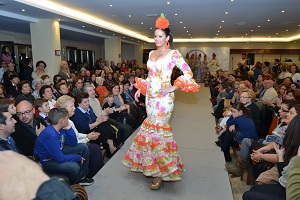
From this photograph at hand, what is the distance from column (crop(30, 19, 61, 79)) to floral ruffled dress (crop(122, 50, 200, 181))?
6721 mm

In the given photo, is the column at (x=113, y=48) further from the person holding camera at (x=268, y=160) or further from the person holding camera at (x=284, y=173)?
the person holding camera at (x=284, y=173)

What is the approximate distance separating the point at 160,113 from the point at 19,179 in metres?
1.91

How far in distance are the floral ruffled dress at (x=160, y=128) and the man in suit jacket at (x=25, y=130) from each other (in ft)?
3.49

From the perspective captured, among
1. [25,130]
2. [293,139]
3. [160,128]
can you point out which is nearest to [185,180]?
[160,128]

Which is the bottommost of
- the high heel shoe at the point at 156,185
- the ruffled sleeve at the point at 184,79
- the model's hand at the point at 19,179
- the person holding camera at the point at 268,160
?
the high heel shoe at the point at 156,185

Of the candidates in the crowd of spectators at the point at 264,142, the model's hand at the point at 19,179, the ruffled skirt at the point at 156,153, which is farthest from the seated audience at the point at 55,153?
the model's hand at the point at 19,179

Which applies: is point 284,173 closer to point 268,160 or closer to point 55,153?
point 268,160

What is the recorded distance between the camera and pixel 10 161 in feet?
2.12

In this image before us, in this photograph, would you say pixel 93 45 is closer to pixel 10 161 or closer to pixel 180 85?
pixel 180 85

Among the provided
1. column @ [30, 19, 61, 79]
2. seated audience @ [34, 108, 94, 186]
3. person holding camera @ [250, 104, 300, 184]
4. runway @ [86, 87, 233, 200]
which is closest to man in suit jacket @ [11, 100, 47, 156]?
seated audience @ [34, 108, 94, 186]

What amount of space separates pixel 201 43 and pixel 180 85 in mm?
18117

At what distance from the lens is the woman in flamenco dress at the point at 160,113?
95.0 inches

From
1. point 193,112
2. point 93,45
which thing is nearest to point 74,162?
point 193,112

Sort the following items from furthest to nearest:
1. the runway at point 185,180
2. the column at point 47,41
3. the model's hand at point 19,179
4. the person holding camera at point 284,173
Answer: the column at point 47,41
the runway at point 185,180
the person holding camera at point 284,173
the model's hand at point 19,179
